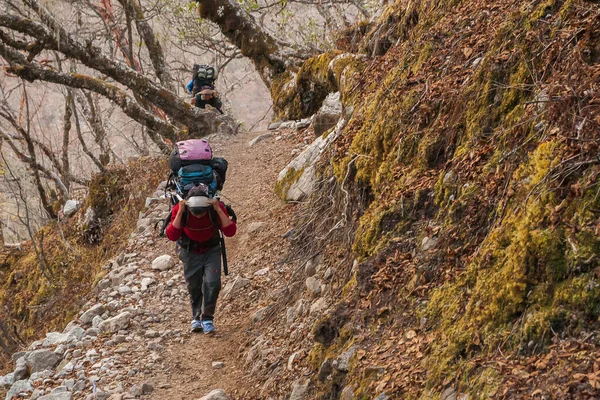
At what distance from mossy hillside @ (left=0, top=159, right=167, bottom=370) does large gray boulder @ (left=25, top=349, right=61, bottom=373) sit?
3.56 m

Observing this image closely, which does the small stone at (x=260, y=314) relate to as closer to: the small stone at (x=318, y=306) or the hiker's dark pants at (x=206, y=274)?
the hiker's dark pants at (x=206, y=274)

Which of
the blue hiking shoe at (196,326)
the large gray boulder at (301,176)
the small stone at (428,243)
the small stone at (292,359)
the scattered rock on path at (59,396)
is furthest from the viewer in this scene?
the large gray boulder at (301,176)

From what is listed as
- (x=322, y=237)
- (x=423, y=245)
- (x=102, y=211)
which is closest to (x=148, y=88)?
(x=102, y=211)

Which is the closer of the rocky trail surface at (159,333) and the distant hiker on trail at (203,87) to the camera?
the rocky trail surface at (159,333)

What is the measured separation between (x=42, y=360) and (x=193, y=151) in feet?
8.80

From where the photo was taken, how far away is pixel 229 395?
16.7 ft

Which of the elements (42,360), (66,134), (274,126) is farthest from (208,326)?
(66,134)

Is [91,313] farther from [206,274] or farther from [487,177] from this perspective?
[487,177]

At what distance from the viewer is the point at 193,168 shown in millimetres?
6215

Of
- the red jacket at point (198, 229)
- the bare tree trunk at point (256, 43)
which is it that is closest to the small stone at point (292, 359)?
the red jacket at point (198, 229)

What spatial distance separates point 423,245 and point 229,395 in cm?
220

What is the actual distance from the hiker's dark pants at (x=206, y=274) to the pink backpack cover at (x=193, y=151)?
94cm

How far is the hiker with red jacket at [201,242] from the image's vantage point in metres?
5.91

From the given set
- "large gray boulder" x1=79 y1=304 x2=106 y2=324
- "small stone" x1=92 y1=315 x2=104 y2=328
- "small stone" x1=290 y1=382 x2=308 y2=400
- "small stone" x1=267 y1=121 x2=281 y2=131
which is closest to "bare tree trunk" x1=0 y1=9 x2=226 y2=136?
"small stone" x1=267 y1=121 x2=281 y2=131
